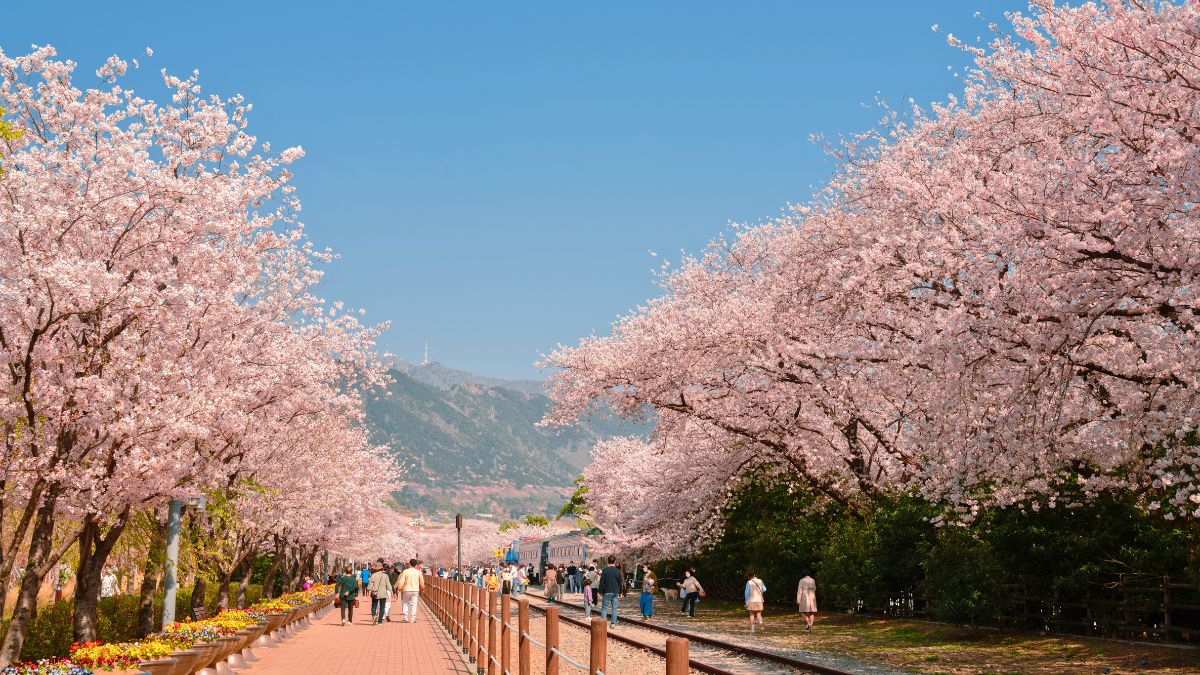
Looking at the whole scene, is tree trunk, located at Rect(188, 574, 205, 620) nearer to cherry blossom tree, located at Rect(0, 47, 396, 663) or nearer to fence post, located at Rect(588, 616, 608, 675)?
cherry blossom tree, located at Rect(0, 47, 396, 663)

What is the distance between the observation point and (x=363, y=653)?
2133 cm

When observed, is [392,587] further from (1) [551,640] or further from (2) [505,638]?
(1) [551,640]

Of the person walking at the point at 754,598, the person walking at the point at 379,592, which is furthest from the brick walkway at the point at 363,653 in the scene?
the person walking at the point at 754,598

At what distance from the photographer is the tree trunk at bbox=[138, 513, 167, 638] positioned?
75.9ft

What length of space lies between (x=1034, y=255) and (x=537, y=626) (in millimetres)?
23379

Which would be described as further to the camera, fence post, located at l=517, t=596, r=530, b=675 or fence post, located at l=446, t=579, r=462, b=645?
fence post, located at l=446, t=579, r=462, b=645

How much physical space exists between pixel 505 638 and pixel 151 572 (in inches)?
546

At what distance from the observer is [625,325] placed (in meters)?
31.8

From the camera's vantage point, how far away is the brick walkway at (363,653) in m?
17.6

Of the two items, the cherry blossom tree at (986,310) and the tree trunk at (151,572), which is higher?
the cherry blossom tree at (986,310)

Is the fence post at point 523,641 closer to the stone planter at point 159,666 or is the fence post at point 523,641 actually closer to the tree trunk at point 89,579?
the stone planter at point 159,666

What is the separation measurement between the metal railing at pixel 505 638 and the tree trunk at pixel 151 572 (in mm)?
6517

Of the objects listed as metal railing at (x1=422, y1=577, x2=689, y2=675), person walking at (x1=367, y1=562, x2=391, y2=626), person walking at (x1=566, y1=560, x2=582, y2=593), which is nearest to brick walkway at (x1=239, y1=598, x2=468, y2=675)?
metal railing at (x1=422, y1=577, x2=689, y2=675)

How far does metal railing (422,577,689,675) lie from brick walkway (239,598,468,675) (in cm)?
58
